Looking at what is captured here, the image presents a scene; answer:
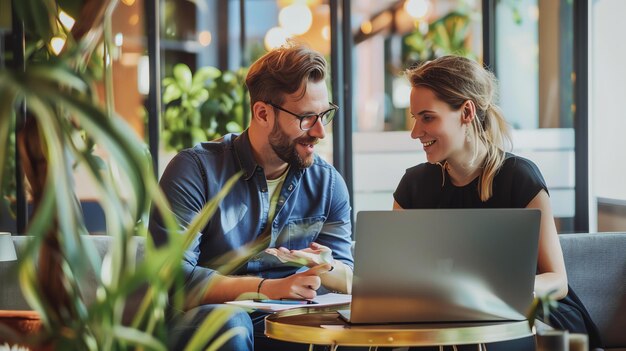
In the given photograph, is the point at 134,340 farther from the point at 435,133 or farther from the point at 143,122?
the point at 143,122

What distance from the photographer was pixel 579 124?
15.6 feet

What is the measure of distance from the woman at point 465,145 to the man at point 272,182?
0.95ft

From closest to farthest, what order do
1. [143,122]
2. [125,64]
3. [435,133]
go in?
[435,133], [143,122], [125,64]

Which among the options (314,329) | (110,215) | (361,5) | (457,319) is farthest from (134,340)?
(361,5)

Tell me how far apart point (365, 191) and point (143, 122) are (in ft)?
4.81

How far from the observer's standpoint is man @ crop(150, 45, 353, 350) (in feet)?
8.64

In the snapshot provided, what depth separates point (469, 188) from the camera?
2.69 meters

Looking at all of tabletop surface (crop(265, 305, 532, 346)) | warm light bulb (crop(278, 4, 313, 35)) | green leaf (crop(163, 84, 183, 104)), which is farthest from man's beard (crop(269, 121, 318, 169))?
warm light bulb (crop(278, 4, 313, 35))

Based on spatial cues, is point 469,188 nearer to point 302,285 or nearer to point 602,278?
point 302,285

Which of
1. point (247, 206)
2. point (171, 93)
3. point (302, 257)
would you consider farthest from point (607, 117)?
point (302, 257)

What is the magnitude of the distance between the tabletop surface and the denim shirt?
0.60m

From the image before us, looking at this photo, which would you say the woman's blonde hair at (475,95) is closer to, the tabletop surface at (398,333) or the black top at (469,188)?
the black top at (469,188)

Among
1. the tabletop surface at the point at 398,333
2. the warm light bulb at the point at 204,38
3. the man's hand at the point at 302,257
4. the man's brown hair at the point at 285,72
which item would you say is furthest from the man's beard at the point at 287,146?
the warm light bulb at the point at 204,38

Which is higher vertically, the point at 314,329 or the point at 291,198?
the point at 291,198
